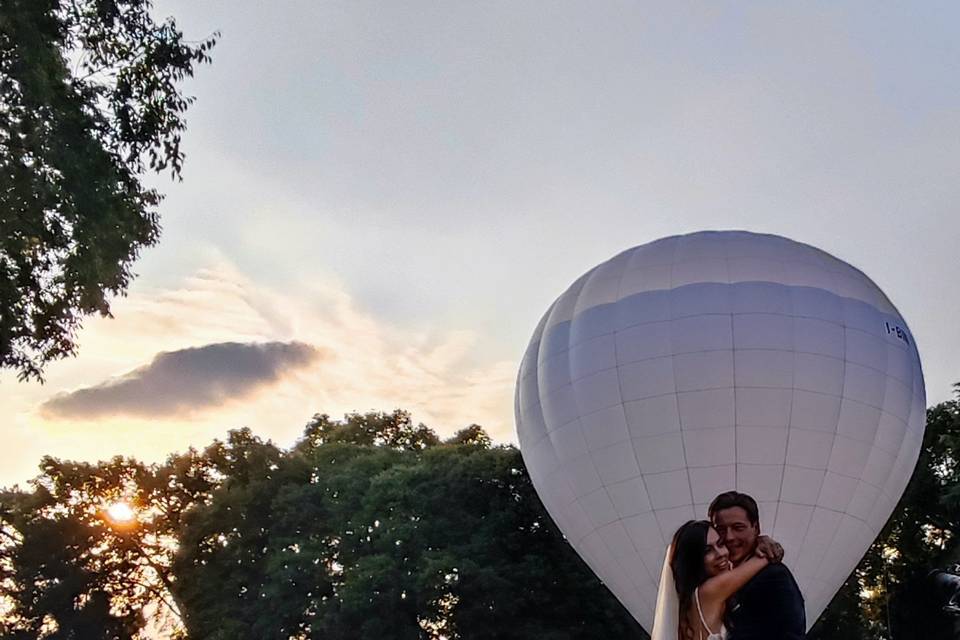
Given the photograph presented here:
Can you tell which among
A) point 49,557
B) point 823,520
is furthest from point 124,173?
point 49,557

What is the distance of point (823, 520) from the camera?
17031 millimetres

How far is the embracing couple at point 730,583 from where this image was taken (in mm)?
3469

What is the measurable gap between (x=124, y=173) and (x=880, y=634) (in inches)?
1286

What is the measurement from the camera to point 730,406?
55.7 ft

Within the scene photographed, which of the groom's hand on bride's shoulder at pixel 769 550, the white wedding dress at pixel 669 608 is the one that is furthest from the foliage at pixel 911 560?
the groom's hand on bride's shoulder at pixel 769 550

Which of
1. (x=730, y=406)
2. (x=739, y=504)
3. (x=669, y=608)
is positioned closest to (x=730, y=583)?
(x=739, y=504)

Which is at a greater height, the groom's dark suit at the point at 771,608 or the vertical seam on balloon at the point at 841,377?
the vertical seam on balloon at the point at 841,377

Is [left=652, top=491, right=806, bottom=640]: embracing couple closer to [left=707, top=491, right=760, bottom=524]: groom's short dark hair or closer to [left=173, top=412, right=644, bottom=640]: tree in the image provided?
[left=707, top=491, right=760, bottom=524]: groom's short dark hair

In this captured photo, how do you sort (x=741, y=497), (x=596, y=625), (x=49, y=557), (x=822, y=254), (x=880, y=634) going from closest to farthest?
(x=741, y=497)
(x=822, y=254)
(x=596, y=625)
(x=880, y=634)
(x=49, y=557)

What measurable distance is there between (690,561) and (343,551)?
28.1 meters

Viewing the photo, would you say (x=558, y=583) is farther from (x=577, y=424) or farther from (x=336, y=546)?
(x=577, y=424)

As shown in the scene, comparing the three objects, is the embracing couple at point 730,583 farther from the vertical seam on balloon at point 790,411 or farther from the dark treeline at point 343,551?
the dark treeline at point 343,551

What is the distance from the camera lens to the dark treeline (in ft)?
91.6

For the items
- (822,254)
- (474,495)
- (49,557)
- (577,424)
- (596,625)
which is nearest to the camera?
(577,424)
